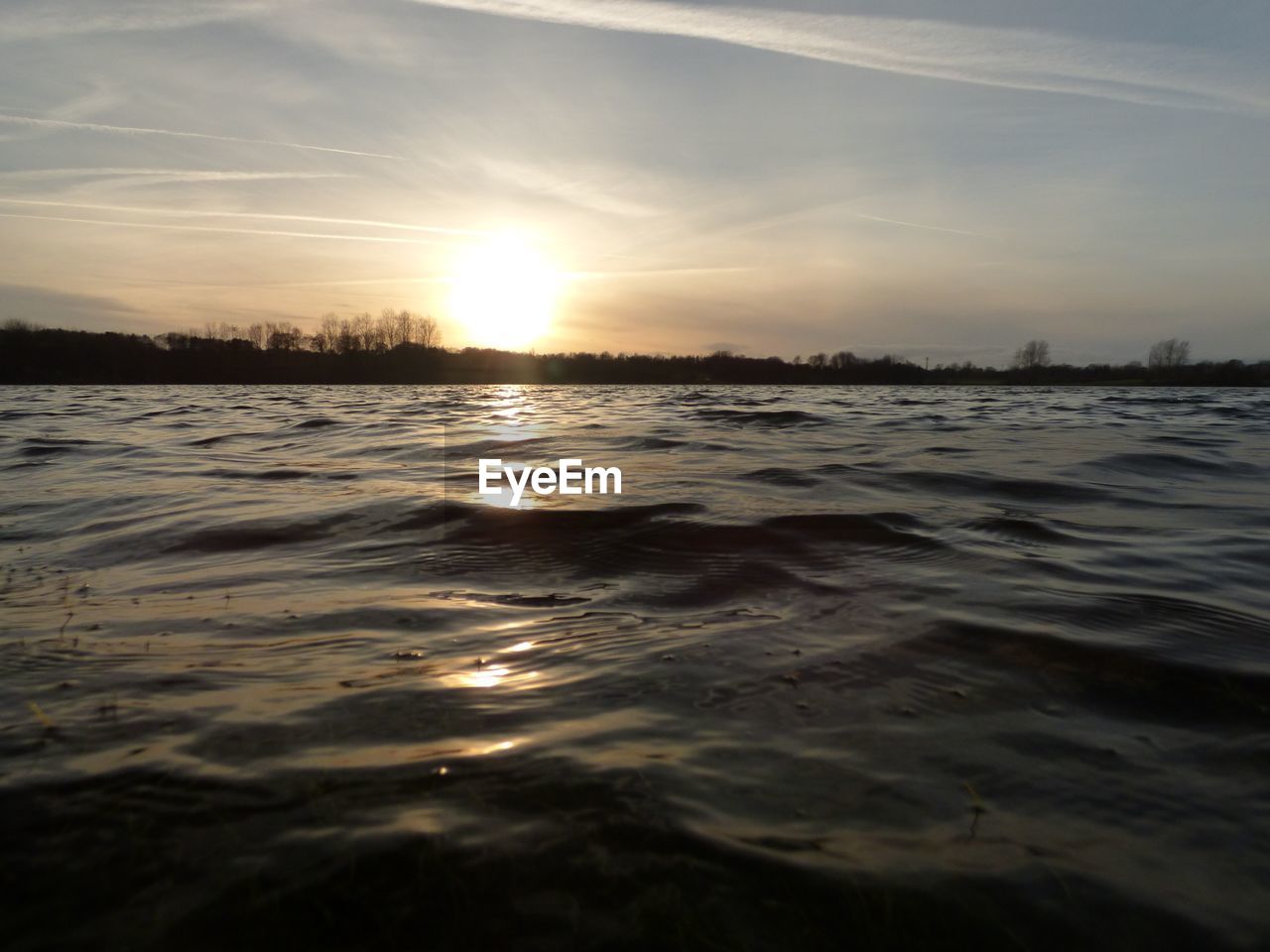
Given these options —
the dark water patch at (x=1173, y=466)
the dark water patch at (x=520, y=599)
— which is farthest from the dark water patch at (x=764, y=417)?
the dark water patch at (x=520, y=599)

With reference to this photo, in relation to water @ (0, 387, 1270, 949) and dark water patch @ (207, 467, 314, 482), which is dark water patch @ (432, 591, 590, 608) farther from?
dark water patch @ (207, 467, 314, 482)

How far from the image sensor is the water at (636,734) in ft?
5.67

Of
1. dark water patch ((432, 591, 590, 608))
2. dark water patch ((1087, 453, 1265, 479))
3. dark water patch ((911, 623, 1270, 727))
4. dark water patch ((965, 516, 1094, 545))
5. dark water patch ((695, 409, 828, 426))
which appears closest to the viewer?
dark water patch ((911, 623, 1270, 727))

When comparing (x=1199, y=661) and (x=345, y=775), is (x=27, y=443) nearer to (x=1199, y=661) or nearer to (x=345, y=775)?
(x=345, y=775)

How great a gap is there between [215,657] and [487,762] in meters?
1.67

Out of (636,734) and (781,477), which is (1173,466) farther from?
(636,734)

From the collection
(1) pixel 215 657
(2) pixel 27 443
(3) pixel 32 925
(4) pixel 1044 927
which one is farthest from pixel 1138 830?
(2) pixel 27 443

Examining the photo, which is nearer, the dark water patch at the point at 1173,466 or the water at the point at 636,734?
the water at the point at 636,734

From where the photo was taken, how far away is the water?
1729mm

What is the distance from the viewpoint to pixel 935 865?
187 cm

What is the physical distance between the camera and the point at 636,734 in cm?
251

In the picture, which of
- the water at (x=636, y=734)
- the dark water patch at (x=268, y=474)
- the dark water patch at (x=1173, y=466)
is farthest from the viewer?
the dark water patch at (x=1173, y=466)

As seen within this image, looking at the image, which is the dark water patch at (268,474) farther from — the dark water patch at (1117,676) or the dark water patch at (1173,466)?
the dark water patch at (1173,466)

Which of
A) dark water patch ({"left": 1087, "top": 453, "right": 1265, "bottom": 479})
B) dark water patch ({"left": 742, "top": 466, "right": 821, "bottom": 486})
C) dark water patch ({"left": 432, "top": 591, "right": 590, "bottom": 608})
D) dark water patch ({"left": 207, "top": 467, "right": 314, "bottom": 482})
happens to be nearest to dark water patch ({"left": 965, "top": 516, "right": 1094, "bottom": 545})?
dark water patch ({"left": 742, "top": 466, "right": 821, "bottom": 486})
